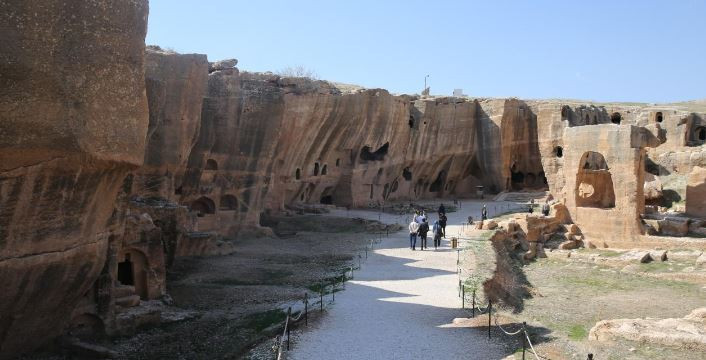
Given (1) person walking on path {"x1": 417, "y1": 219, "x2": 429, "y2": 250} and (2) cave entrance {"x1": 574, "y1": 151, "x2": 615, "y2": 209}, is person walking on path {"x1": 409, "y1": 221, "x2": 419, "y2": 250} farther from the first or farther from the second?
(2) cave entrance {"x1": 574, "y1": 151, "x2": 615, "y2": 209}

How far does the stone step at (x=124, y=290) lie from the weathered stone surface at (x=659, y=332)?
31.9ft

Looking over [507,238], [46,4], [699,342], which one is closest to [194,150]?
[507,238]

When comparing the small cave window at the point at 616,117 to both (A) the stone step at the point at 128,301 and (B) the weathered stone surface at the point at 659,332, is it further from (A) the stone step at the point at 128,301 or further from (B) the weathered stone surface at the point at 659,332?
(A) the stone step at the point at 128,301

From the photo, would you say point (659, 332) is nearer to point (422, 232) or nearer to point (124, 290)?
point (422, 232)

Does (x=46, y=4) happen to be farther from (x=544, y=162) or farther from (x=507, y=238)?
(x=544, y=162)

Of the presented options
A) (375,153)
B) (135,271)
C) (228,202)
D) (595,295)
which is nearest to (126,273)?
(135,271)

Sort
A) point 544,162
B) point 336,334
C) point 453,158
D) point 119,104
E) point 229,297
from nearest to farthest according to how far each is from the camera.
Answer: point 119,104 < point 336,334 < point 229,297 < point 544,162 < point 453,158

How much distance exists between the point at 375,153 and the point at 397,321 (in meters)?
26.2

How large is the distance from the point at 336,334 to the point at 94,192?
15.3 ft

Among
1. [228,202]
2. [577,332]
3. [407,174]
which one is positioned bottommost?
[577,332]

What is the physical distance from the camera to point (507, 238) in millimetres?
24375

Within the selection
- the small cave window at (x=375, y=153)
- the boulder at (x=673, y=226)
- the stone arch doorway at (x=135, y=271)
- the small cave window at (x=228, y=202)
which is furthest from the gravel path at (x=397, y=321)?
the small cave window at (x=375, y=153)

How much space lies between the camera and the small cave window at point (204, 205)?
26.3 metres

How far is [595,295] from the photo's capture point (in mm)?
17734
